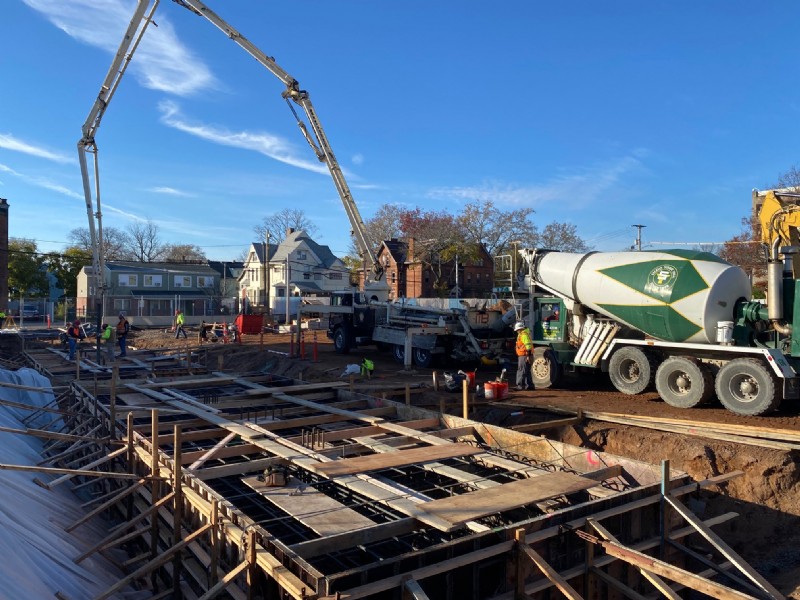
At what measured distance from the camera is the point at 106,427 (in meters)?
10.8

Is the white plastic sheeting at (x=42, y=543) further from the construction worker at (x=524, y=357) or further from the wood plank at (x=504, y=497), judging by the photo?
the construction worker at (x=524, y=357)

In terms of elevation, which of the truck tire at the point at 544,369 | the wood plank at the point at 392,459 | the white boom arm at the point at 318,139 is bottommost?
the wood plank at the point at 392,459

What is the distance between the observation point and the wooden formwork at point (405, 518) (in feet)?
16.9

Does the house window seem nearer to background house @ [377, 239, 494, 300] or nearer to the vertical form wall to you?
the vertical form wall

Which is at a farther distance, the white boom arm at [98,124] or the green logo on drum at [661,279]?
the white boom arm at [98,124]

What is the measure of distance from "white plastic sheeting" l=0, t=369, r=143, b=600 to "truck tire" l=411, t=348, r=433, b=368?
36.4 ft

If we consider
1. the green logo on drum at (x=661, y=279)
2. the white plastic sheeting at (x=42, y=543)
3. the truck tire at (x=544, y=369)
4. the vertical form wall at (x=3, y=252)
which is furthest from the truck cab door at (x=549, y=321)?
the vertical form wall at (x=3, y=252)

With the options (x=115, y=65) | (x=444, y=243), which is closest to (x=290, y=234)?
(x=444, y=243)

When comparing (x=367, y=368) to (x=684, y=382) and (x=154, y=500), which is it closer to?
(x=684, y=382)

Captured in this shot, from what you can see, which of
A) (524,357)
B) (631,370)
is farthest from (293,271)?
(631,370)

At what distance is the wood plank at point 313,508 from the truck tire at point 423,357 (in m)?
11.8

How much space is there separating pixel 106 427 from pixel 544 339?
9.85 m

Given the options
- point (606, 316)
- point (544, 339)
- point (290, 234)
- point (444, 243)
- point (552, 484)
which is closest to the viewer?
point (552, 484)

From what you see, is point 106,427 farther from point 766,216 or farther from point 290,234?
point 290,234
